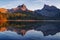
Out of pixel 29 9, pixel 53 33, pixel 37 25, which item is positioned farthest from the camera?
pixel 37 25

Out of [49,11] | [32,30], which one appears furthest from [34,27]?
[49,11]

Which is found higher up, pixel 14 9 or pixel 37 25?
pixel 14 9

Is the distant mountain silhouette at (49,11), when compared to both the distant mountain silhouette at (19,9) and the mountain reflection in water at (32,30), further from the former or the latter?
the distant mountain silhouette at (19,9)

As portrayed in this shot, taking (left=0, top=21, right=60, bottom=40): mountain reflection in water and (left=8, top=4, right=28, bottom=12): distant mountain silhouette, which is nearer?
(left=0, top=21, right=60, bottom=40): mountain reflection in water

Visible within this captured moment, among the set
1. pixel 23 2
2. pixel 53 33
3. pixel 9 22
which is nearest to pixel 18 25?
pixel 9 22

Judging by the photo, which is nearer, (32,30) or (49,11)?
(32,30)

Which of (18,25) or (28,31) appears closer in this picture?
(28,31)

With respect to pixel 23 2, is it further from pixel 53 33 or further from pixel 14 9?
pixel 53 33

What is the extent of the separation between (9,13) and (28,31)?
52 cm

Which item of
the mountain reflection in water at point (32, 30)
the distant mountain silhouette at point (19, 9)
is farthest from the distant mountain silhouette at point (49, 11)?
the distant mountain silhouette at point (19, 9)

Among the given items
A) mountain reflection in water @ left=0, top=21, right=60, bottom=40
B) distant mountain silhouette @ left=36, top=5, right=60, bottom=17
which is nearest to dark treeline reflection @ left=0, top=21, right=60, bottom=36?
mountain reflection in water @ left=0, top=21, right=60, bottom=40

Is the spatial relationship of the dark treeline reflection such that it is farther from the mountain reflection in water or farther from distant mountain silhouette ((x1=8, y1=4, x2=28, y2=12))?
distant mountain silhouette ((x1=8, y1=4, x2=28, y2=12))

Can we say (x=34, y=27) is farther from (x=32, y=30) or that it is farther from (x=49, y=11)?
(x=49, y=11)

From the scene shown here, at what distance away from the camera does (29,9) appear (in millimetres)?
3232
